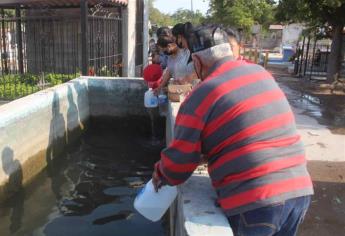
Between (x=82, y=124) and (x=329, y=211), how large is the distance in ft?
17.8

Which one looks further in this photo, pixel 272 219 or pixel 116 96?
pixel 116 96

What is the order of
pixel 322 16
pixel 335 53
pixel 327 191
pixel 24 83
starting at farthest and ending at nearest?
1. pixel 335 53
2. pixel 322 16
3. pixel 24 83
4. pixel 327 191

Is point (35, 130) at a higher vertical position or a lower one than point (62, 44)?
lower

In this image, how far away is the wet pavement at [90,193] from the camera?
5398 millimetres

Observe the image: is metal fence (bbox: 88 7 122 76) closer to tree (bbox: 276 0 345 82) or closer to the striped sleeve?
tree (bbox: 276 0 345 82)

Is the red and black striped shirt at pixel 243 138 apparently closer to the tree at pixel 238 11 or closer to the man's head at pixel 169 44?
the man's head at pixel 169 44

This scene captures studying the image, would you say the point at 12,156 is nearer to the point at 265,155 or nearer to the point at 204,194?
the point at 204,194

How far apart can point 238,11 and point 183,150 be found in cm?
3167

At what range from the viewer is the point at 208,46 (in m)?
2.53

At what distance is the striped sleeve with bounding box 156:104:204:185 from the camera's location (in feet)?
7.82

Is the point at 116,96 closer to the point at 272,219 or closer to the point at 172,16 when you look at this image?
the point at 272,219

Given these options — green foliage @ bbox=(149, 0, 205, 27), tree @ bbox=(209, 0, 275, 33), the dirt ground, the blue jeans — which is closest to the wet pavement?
the dirt ground

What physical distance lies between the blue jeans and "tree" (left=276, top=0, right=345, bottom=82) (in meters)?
12.0

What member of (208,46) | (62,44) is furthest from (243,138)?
(62,44)
